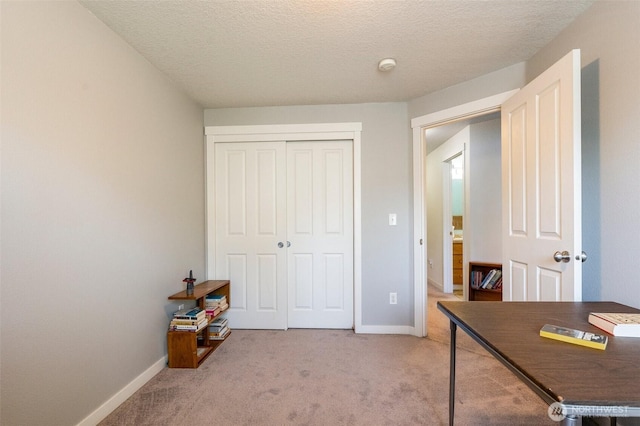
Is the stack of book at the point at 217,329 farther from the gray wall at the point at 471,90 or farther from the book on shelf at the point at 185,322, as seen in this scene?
the gray wall at the point at 471,90

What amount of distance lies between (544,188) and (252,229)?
236 cm

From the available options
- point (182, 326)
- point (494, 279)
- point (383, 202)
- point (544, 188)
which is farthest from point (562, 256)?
point (182, 326)

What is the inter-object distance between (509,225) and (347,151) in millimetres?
1538

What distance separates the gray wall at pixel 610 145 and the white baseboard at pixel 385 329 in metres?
1.40

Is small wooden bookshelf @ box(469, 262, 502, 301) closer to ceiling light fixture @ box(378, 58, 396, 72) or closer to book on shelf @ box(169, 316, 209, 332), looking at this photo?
ceiling light fixture @ box(378, 58, 396, 72)

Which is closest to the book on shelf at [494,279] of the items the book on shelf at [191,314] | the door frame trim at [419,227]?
the door frame trim at [419,227]

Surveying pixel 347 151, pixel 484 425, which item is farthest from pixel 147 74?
pixel 484 425

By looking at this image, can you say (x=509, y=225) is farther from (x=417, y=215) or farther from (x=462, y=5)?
(x=462, y=5)

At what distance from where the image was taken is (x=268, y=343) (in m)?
2.35

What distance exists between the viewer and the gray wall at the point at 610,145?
1.23 metres

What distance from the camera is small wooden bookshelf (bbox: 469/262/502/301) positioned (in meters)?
3.10

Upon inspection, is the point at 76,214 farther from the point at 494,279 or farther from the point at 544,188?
the point at 494,279

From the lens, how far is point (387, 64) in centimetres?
188

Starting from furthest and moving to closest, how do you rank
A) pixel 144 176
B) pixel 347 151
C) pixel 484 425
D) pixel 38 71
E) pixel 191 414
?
pixel 347 151 → pixel 144 176 → pixel 191 414 → pixel 484 425 → pixel 38 71
